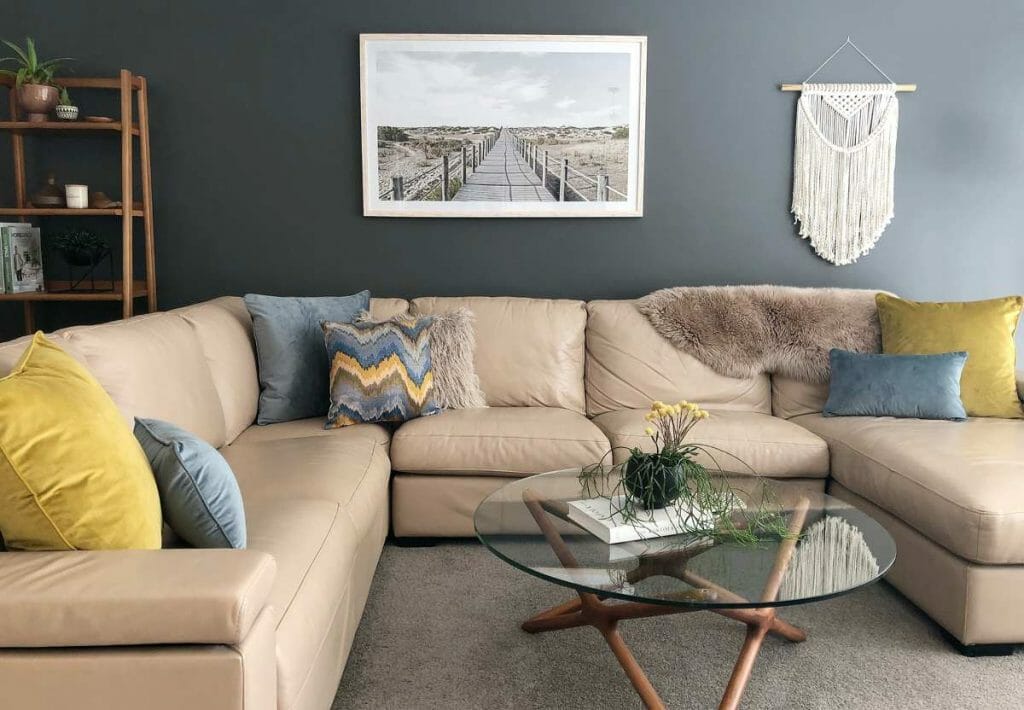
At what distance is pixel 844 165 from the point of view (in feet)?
12.8

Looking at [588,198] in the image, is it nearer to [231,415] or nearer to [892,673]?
[231,415]

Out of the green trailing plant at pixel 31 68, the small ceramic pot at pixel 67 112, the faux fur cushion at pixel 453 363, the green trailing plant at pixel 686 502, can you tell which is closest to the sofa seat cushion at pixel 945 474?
the green trailing plant at pixel 686 502

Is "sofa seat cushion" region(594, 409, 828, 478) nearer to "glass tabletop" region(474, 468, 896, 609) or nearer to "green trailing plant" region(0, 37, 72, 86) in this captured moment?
"glass tabletop" region(474, 468, 896, 609)

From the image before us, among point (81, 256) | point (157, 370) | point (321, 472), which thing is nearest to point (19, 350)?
point (157, 370)

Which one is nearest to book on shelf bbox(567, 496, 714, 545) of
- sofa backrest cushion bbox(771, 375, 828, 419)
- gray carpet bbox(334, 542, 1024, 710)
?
gray carpet bbox(334, 542, 1024, 710)

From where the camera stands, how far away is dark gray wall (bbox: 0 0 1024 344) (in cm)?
379

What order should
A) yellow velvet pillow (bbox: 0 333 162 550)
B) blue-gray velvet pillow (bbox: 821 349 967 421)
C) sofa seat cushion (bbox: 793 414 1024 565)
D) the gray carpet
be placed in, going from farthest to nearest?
blue-gray velvet pillow (bbox: 821 349 967 421) < sofa seat cushion (bbox: 793 414 1024 565) < the gray carpet < yellow velvet pillow (bbox: 0 333 162 550)

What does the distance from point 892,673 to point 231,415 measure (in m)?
2.19

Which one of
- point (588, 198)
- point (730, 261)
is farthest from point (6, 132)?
point (730, 261)

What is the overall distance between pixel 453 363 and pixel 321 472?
3.46ft

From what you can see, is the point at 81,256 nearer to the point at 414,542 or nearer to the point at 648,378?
the point at 414,542

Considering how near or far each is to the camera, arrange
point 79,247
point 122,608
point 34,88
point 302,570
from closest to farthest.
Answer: point 122,608
point 302,570
point 34,88
point 79,247

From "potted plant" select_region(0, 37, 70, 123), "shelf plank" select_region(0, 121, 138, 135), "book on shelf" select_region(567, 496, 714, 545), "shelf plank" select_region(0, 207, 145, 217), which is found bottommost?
"book on shelf" select_region(567, 496, 714, 545)

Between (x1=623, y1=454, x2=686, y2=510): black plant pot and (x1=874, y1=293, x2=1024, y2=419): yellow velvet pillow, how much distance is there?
5.72 feet
